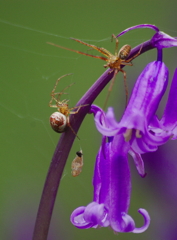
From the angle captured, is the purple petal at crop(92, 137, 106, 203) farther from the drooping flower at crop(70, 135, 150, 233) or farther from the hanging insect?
the hanging insect

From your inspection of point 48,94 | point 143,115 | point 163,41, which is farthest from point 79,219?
point 48,94

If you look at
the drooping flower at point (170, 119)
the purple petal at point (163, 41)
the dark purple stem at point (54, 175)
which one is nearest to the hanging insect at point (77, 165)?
the dark purple stem at point (54, 175)

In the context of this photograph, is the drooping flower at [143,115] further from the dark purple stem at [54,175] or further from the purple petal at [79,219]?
the purple petal at [79,219]

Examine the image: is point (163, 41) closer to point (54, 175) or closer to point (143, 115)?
point (143, 115)

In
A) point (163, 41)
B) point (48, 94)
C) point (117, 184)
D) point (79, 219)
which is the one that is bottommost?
point (79, 219)

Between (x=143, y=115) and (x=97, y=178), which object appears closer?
(x=143, y=115)

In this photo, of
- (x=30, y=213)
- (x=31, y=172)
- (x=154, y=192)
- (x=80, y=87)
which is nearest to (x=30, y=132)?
(x=31, y=172)

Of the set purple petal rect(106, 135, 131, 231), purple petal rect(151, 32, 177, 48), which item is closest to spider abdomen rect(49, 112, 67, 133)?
purple petal rect(106, 135, 131, 231)
